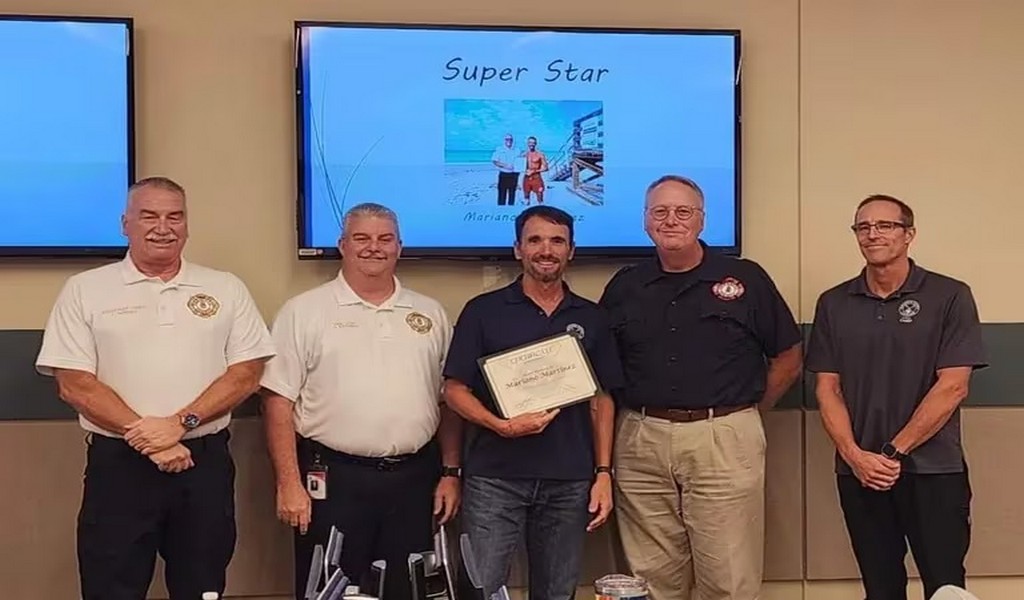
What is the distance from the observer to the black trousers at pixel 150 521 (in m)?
3.12

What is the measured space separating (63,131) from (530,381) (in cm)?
180

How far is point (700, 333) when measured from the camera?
3404mm

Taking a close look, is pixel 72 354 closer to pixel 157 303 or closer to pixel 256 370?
pixel 157 303

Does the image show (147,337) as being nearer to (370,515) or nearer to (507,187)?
(370,515)

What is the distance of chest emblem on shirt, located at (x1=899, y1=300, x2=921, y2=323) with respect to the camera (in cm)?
334

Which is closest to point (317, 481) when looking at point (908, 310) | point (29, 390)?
point (29, 390)

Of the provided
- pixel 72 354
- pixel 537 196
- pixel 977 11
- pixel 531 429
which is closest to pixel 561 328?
pixel 531 429

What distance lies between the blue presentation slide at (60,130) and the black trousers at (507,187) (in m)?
1.28

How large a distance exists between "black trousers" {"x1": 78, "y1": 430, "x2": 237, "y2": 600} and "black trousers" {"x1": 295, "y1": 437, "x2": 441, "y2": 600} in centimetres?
27

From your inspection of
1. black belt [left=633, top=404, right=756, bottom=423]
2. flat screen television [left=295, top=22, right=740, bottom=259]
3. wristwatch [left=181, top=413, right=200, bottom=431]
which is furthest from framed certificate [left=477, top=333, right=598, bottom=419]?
wristwatch [left=181, top=413, right=200, bottom=431]

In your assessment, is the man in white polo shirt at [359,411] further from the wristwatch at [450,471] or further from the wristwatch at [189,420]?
the wristwatch at [189,420]

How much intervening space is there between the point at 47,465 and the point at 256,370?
98cm

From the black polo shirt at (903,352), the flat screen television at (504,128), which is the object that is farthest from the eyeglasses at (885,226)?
the flat screen television at (504,128)

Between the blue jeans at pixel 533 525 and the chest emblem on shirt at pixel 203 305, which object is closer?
the chest emblem on shirt at pixel 203 305
